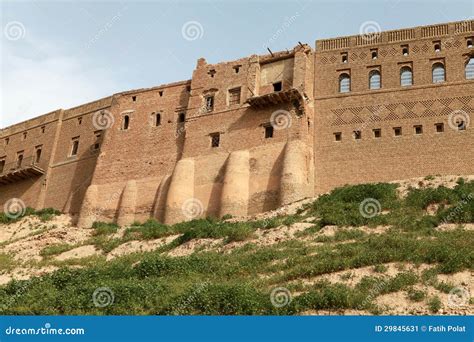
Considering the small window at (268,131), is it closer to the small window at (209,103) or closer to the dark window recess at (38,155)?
the small window at (209,103)

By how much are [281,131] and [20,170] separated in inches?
599

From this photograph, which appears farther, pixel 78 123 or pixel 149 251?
pixel 78 123

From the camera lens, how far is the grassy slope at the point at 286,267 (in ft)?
42.1

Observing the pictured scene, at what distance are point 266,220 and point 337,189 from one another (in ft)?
10.8

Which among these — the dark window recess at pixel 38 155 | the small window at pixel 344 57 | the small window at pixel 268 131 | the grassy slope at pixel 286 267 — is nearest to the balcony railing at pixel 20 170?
the dark window recess at pixel 38 155

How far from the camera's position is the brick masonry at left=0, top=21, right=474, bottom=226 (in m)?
24.2

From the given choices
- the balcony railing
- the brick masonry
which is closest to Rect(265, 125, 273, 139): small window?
the brick masonry

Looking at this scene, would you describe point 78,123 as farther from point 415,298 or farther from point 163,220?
point 415,298

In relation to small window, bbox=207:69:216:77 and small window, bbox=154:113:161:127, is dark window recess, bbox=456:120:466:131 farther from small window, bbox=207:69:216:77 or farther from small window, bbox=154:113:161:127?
small window, bbox=154:113:161:127

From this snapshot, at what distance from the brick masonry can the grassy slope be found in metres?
3.03

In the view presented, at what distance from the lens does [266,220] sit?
2109 centimetres

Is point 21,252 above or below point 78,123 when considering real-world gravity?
below

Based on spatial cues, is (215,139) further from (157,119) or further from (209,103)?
(157,119)

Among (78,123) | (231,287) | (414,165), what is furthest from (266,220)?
(78,123)
